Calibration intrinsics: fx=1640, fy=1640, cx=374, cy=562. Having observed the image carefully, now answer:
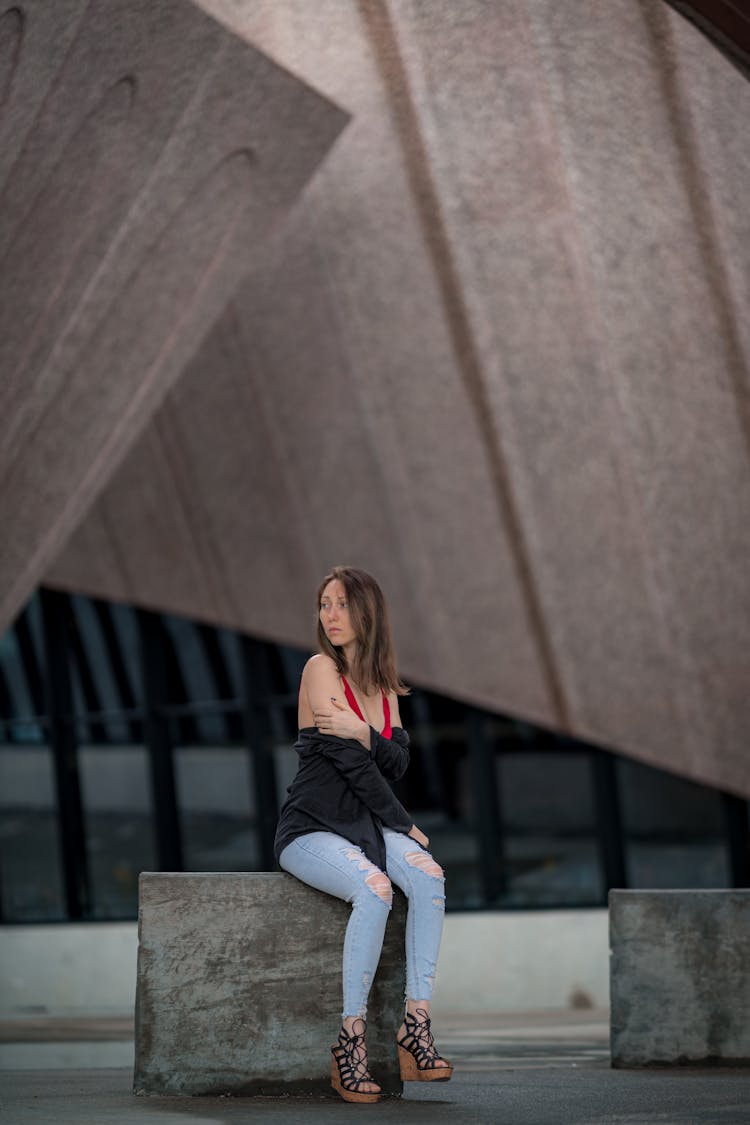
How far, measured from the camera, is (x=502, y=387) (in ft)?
43.4

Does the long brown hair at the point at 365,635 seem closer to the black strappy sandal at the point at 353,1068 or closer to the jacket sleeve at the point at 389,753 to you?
the jacket sleeve at the point at 389,753

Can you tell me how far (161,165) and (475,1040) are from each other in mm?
6008

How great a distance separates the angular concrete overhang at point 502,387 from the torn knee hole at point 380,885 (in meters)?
6.79

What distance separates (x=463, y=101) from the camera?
38.6 ft

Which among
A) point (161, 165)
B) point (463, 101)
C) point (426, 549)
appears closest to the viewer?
point (161, 165)

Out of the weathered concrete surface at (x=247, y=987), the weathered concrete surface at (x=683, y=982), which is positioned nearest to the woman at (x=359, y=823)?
the weathered concrete surface at (x=247, y=987)

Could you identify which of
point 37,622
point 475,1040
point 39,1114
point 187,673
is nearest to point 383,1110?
point 39,1114

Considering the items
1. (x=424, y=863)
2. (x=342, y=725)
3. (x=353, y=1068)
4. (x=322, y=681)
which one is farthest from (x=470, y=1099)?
(x=322, y=681)

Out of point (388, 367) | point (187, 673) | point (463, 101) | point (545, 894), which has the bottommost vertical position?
point (545, 894)

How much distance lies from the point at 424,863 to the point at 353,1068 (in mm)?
739

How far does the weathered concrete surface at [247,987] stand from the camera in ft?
19.2

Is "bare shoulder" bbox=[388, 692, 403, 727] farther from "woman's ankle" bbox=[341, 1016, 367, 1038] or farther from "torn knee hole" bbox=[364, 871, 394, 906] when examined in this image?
"woman's ankle" bbox=[341, 1016, 367, 1038]

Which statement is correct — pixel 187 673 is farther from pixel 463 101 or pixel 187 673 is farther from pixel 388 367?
pixel 463 101

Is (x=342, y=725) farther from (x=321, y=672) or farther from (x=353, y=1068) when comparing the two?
(x=353, y=1068)
